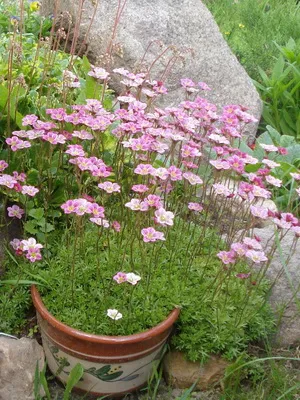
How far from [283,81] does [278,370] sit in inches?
111

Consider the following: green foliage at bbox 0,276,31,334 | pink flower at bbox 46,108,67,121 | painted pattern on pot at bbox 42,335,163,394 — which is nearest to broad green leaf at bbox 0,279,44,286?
green foliage at bbox 0,276,31,334

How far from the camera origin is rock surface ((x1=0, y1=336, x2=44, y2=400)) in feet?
8.36

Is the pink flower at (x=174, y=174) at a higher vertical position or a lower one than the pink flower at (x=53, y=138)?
higher

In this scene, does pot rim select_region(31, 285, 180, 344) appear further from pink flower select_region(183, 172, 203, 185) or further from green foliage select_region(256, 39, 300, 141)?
green foliage select_region(256, 39, 300, 141)

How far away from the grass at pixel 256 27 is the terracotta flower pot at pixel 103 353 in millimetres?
3132

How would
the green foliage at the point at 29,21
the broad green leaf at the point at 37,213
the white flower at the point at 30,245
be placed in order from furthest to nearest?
the green foliage at the point at 29,21
the broad green leaf at the point at 37,213
the white flower at the point at 30,245

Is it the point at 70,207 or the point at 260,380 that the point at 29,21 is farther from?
the point at 260,380

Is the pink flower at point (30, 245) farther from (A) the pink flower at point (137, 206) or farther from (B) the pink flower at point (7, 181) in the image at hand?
(A) the pink flower at point (137, 206)

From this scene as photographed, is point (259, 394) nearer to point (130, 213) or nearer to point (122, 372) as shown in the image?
point (122, 372)

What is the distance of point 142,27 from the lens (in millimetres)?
4508

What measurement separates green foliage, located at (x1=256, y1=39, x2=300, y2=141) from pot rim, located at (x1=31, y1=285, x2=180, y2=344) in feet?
8.35

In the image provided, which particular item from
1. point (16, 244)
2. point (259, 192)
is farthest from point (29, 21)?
point (259, 192)

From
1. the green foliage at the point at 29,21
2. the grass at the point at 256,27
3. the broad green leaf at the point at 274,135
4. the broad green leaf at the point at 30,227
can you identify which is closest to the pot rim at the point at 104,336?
the broad green leaf at the point at 30,227

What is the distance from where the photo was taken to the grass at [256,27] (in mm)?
5547
